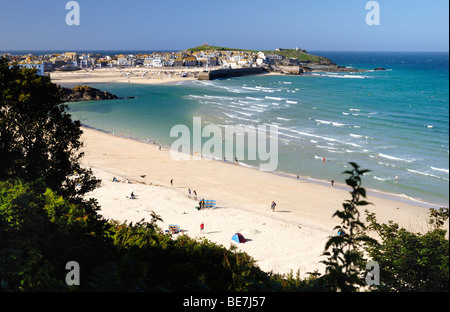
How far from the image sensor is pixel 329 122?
44031mm

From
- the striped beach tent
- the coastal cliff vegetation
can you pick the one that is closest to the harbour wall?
the striped beach tent

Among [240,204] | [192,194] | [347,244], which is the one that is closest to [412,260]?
[347,244]

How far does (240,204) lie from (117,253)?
1435 centimetres

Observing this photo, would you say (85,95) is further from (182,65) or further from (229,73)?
(182,65)

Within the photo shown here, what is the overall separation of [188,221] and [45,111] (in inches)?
361

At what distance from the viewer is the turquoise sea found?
89.8ft

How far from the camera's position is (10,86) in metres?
11.4

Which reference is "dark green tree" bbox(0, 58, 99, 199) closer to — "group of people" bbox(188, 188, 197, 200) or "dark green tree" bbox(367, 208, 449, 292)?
"dark green tree" bbox(367, 208, 449, 292)

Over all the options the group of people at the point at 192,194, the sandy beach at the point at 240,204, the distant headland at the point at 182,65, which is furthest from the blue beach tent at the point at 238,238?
the distant headland at the point at 182,65

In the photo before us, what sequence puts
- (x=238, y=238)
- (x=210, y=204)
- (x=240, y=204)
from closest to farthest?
1. (x=238, y=238)
2. (x=210, y=204)
3. (x=240, y=204)

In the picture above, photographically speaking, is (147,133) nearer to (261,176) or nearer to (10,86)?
(261,176)

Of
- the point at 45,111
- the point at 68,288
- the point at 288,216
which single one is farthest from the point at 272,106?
the point at 68,288

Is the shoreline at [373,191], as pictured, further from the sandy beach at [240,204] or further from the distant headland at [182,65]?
the distant headland at [182,65]

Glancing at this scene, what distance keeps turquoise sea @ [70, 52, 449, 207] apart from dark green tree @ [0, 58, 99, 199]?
14.3 m
